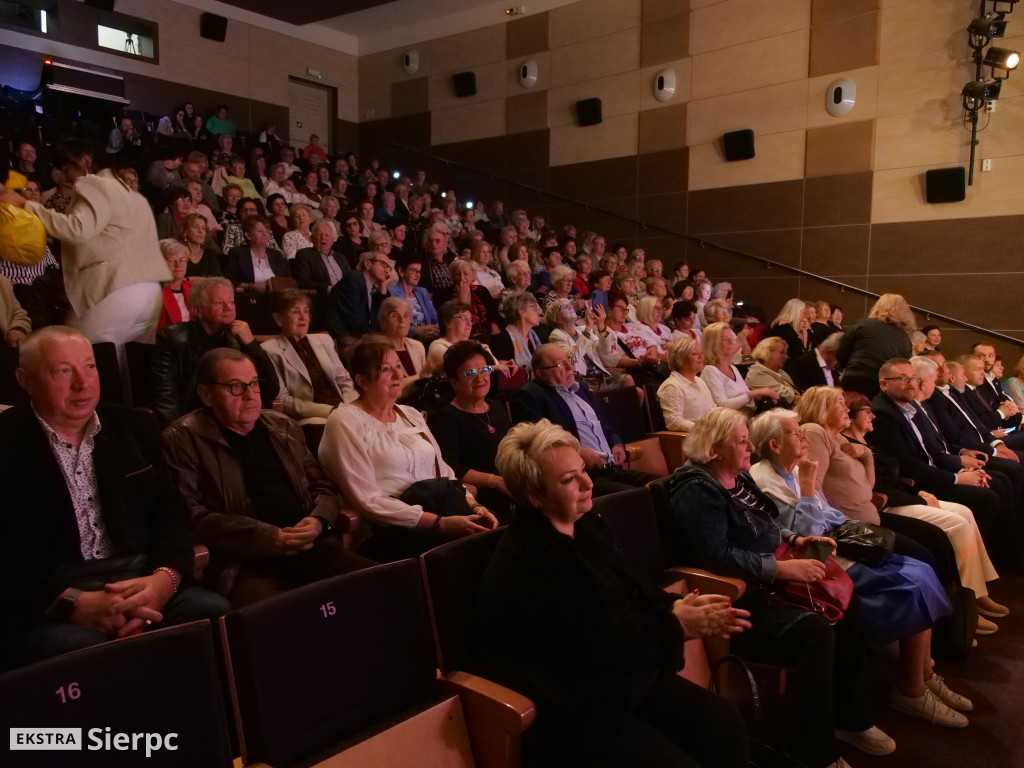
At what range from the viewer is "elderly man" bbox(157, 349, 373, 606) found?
1.83 m

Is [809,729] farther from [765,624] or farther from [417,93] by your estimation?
[417,93]

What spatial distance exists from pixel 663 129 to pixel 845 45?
82.6 inches

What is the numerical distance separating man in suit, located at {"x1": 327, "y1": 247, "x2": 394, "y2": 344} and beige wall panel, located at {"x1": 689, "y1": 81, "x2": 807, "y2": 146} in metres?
5.64

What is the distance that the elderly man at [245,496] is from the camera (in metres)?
1.83

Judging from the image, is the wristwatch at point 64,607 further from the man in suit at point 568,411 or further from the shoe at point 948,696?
the shoe at point 948,696

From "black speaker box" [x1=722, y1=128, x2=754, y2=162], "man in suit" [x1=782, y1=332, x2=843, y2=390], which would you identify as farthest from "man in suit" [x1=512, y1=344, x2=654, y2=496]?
"black speaker box" [x1=722, y1=128, x2=754, y2=162]

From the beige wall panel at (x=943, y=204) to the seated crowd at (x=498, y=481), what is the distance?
11.2ft

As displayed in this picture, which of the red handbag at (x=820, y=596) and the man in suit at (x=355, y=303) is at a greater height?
the man in suit at (x=355, y=303)

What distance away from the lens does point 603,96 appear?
9.14 metres

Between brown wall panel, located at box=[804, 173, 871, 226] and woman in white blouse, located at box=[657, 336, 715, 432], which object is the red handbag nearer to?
woman in white blouse, located at box=[657, 336, 715, 432]

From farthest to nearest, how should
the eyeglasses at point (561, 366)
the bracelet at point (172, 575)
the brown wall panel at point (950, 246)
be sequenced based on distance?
the brown wall panel at point (950, 246) < the eyeglasses at point (561, 366) < the bracelet at point (172, 575)

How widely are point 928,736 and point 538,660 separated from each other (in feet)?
4.75

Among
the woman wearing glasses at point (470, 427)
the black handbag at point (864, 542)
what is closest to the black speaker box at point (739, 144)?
the woman wearing glasses at point (470, 427)

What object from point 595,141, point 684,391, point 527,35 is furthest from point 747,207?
point 684,391
